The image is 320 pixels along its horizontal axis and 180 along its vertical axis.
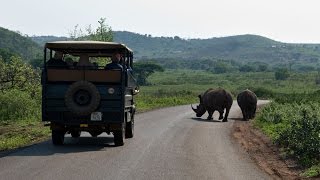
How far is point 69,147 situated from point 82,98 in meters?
1.52

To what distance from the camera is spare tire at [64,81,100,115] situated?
55.5ft

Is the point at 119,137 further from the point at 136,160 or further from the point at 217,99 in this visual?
the point at 217,99

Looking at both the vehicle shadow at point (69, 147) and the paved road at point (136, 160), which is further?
the vehicle shadow at point (69, 147)

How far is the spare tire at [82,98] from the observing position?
666 inches

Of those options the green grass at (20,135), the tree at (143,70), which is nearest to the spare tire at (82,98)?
the green grass at (20,135)

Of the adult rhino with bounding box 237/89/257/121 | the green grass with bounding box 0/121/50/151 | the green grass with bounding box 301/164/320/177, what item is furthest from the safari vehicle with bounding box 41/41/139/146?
the adult rhino with bounding box 237/89/257/121

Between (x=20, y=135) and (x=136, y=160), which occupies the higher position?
(x=136, y=160)

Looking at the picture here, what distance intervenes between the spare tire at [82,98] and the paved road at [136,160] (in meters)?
1.15

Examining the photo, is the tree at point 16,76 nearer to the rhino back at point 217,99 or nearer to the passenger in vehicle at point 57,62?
the rhino back at point 217,99

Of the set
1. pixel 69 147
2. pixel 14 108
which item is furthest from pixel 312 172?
pixel 14 108

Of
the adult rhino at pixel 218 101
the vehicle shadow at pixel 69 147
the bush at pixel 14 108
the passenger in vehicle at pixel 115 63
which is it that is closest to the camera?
the vehicle shadow at pixel 69 147

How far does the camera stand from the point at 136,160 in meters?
14.5

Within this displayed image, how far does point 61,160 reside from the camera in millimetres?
14133

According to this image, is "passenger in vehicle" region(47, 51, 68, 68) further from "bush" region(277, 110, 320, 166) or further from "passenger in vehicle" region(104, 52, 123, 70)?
"bush" region(277, 110, 320, 166)
